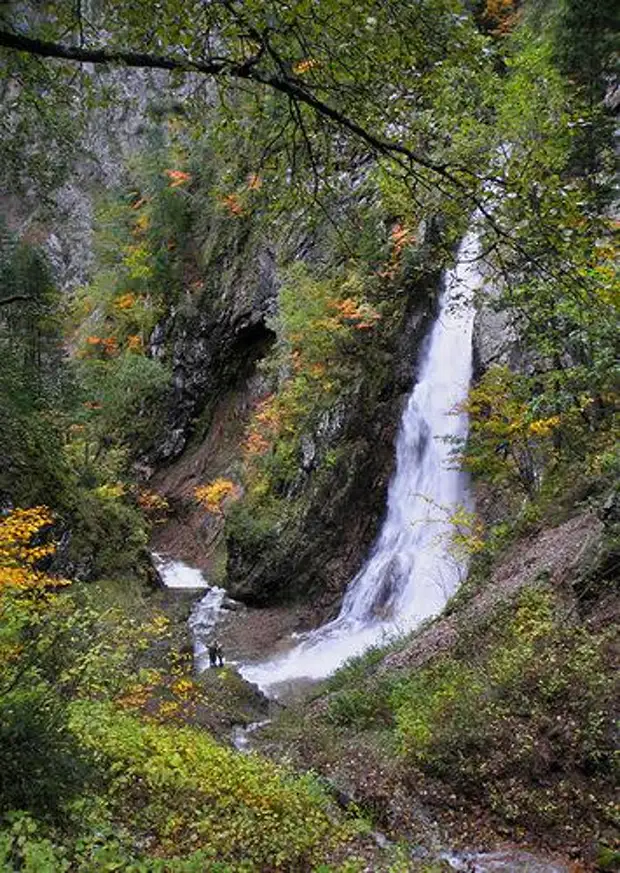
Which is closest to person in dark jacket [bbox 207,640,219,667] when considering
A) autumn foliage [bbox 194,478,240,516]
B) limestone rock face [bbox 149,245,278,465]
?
autumn foliage [bbox 194,478,240,516]

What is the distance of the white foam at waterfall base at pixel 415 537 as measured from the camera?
575 inches

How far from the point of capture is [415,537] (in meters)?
16.2

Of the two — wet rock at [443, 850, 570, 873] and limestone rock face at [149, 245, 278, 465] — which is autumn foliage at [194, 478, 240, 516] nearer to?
limestone rock face at [149, 245, 278, 465]

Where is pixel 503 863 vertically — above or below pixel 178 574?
above

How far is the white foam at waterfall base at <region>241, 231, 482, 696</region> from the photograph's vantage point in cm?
1459

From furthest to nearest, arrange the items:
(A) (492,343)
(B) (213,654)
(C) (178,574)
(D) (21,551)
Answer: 1. (C) (178,574)
2. (A) (492,343)
3. (B) (213,654)
4. (D) (21,551)

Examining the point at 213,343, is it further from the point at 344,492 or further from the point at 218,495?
the point at 344,492

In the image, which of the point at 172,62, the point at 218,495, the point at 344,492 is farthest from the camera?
the point at 218,495

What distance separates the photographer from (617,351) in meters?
7.62

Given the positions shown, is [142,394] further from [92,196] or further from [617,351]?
[92,196]

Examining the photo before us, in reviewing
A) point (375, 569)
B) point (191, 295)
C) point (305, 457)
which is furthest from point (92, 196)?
point (375, 569)

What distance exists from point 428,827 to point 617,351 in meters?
5.48

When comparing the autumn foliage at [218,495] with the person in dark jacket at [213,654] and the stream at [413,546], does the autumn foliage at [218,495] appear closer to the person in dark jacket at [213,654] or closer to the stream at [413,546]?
the stream at [413,546]

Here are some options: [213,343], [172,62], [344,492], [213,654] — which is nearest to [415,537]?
[344,492]
